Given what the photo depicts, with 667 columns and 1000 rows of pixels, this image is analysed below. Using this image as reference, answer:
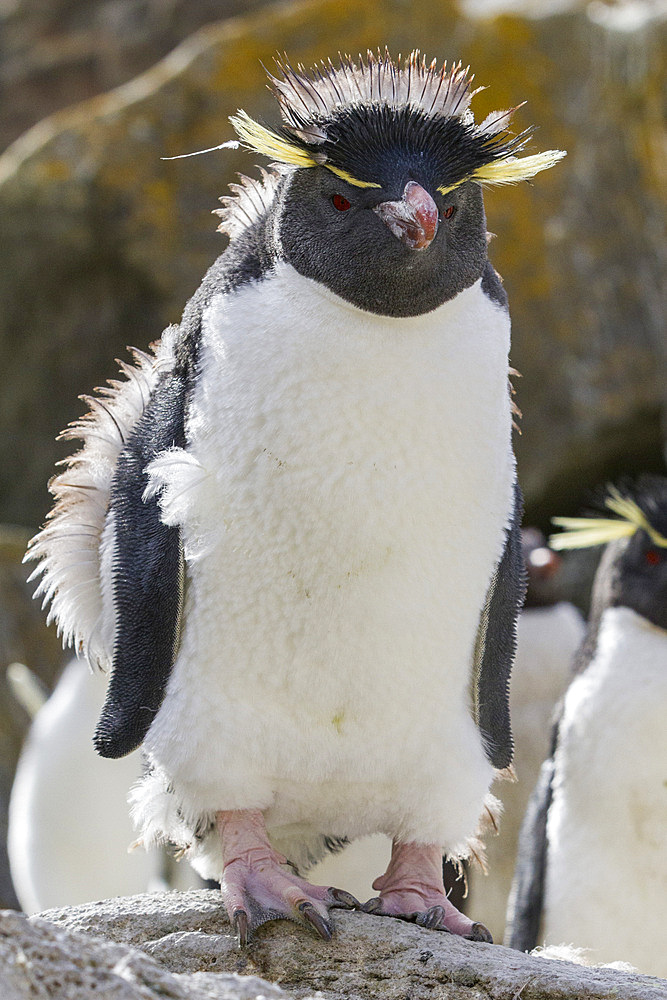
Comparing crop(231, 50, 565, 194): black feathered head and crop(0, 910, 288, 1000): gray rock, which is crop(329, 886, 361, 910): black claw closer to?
crop(0, 910, 288, 1000): gray rock

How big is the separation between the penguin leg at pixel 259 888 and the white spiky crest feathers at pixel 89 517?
40 centimetres

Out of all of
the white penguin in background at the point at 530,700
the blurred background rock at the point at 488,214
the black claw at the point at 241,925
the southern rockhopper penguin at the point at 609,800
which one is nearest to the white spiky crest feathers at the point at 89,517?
the black claw at the point at 241,925

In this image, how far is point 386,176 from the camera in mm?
1845

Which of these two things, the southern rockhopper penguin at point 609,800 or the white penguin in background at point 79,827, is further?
the white penguin in background at point 79,827

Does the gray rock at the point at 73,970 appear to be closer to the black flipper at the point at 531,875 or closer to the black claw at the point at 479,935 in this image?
the black claw at the point at 479,935

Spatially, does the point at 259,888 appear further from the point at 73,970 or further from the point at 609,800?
the point at 609,800

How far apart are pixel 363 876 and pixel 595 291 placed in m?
4.92

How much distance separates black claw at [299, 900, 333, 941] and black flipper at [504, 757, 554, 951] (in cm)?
161

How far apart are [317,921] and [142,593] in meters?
0.57

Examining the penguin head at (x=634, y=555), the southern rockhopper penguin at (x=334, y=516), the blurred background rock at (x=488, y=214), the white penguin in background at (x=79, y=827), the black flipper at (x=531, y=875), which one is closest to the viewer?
the southern rockhopper penguin at (x=334, y=516)

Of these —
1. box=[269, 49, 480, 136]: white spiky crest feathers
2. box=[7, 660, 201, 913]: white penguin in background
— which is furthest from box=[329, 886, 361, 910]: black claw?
box=[7, 660, 201, 913]: white penguin in background

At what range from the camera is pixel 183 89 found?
7.12m

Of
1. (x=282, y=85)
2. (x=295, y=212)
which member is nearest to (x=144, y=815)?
(x=295, y=212)

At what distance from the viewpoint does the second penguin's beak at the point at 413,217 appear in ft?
5.82
